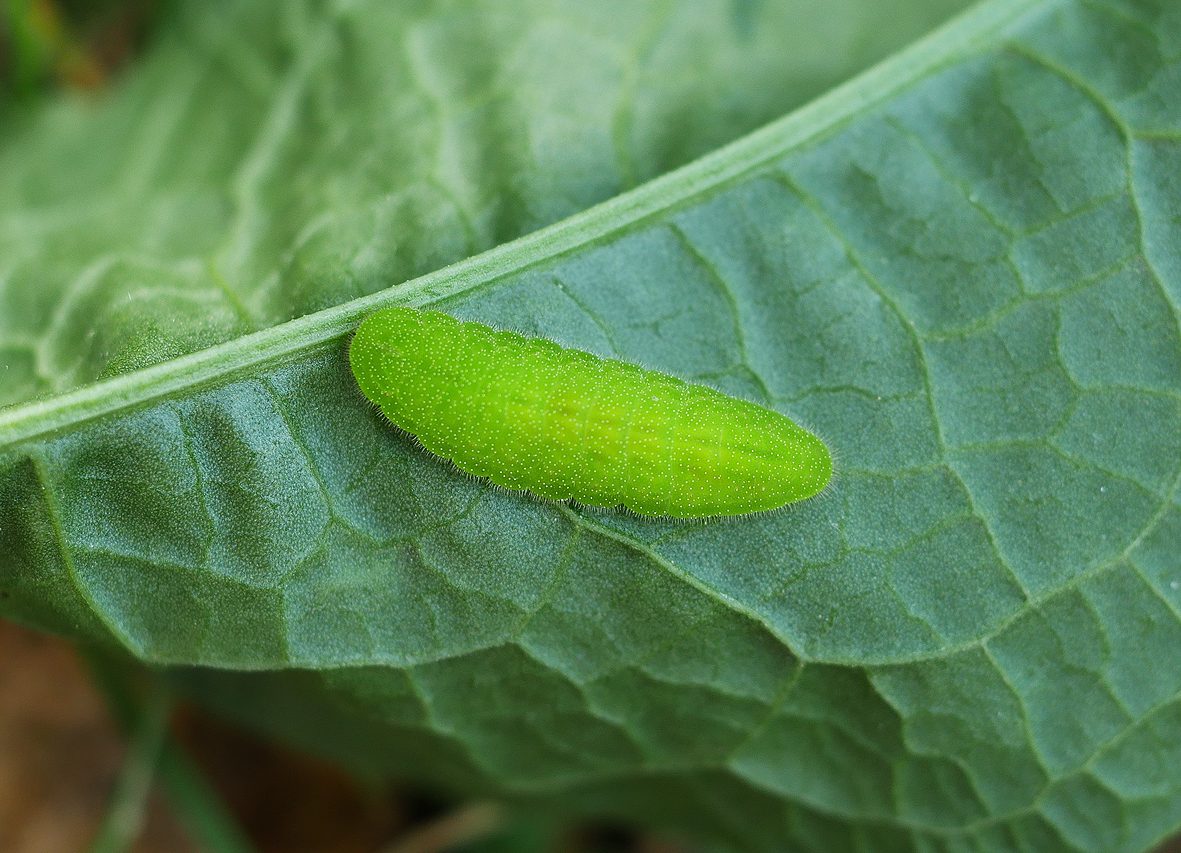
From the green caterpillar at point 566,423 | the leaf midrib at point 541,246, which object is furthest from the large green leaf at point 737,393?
the green caterpillar at point 566,423

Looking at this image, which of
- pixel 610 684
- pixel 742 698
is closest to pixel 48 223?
pixel 610 684

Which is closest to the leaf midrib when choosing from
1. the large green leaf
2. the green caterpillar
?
the large green leaf

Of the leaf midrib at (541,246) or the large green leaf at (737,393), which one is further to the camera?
the large green leaf at (737,393)

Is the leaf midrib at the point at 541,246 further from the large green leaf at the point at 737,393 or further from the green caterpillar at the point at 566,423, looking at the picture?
the green caterpillar at the point at 566,423

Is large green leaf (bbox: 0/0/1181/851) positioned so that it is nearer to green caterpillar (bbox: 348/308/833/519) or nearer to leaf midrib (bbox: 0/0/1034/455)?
leaf midrib (bbox: 0/0/1034/455)

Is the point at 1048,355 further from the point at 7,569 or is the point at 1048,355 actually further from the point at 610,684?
the point at 7,569
